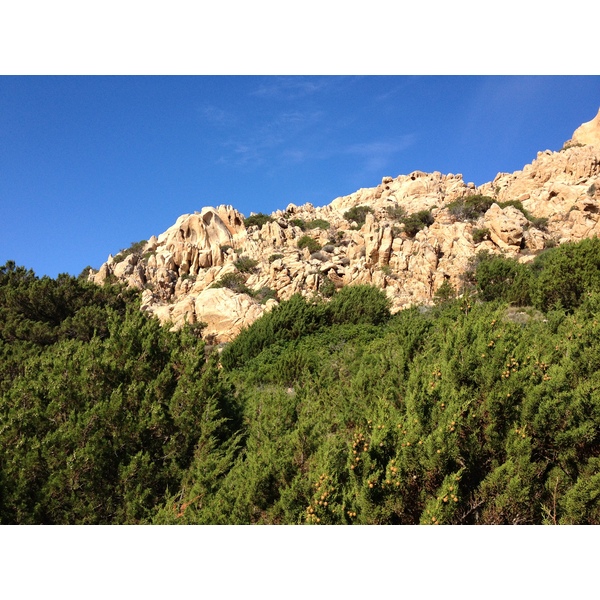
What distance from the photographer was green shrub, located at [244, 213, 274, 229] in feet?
149

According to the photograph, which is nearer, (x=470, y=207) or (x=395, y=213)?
(x=470, y=207)

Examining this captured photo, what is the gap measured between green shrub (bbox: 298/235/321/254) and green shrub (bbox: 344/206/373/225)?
763 centimetres

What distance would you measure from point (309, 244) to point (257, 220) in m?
10.5

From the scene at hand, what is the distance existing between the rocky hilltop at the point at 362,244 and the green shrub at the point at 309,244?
0.13 m

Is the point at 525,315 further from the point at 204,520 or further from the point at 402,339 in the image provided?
the point at 204,520

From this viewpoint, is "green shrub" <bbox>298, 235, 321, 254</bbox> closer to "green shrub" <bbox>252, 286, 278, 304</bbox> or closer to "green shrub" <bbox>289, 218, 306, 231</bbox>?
"green shrub" <bbox>289, 218, 306, 231</bbox>

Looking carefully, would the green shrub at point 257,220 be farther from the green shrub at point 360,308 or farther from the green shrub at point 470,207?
the green shrub at point 360,308

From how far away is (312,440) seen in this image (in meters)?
4.79

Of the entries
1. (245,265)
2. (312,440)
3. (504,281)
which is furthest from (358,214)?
(312,440)

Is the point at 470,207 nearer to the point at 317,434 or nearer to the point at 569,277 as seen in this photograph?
the point at 569,277

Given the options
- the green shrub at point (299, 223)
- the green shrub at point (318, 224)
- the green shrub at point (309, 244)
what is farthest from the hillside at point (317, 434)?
the green shrub at point (299, 223)

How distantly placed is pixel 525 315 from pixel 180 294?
74.5 feet

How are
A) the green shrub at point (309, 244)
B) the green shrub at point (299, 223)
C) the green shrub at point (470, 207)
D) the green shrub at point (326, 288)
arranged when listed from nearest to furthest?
1. the green shrub at point (326, 288)
2. the green shrub at point (309, 244)
3. the green shrub at point (470, 207)
4. the green shrub at point (299, 223)

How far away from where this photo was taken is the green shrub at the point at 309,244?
37.0 metres
